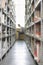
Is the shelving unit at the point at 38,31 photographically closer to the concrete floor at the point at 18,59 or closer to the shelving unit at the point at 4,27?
the concrete floor at the point at 18,59

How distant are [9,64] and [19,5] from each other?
1073 centimetres

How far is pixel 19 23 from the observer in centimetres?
1326

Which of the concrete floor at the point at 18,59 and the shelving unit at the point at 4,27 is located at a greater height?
the shelving unit at the point at 4,27

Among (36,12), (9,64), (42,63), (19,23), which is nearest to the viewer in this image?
(42,63)

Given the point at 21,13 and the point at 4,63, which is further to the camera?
the point at 21,13

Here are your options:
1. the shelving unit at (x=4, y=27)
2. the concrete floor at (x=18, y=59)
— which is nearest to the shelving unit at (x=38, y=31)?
the concrete floor at (x=18, y=59)

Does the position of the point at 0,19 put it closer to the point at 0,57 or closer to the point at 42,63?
the point at 0,57

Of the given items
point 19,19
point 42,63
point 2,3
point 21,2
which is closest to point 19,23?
point 19,19

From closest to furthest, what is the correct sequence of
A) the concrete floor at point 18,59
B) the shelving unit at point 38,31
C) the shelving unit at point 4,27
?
the shelving unit at point 38,31, the concrete floor at point 18,59, the shelving unit at point 4,27

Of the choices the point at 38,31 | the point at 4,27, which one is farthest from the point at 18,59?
the point at 4,27

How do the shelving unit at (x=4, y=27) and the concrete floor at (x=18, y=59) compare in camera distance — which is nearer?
the concrete floor at (x=18, y=59)

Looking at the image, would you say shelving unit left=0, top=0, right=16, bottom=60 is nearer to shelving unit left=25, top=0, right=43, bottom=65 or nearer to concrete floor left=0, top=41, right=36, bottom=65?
concrete floor left=0, top=41, right=36, bottom=65

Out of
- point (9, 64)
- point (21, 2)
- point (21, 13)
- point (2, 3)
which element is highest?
point (21, 2)

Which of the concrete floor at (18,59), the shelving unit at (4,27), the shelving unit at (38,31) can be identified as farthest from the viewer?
the shelving unit at (4,27)
